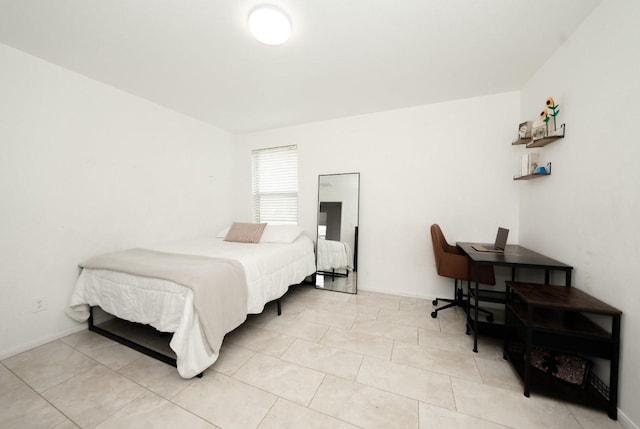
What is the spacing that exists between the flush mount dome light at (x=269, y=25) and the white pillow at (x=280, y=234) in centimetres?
213

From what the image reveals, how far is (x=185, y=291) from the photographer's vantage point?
1.65 m

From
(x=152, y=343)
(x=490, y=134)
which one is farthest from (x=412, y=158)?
(x=152, y=343)

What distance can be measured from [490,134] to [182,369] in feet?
12.2

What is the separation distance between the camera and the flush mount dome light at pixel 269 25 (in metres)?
1.54

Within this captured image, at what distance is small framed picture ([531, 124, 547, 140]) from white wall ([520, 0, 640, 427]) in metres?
0.12

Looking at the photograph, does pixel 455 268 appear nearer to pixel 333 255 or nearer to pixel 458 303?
pixel 458 303

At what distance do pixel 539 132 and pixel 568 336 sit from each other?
5.50 feet

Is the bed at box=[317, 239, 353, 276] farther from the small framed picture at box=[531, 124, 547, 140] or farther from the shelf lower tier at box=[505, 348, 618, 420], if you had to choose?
the small framed picture at box=[531, 124, 547, 140]

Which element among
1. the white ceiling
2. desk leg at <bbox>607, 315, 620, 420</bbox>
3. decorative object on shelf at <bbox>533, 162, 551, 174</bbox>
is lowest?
desk leg at <bbox>607, 315, 620, 420</bbox>

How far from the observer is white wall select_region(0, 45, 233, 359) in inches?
75.6

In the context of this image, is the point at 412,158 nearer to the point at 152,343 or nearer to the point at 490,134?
the point at 490,134

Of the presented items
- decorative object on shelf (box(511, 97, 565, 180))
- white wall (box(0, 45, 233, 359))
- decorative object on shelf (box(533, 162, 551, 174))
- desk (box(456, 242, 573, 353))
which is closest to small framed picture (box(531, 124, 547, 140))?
decorative object on shelf (box(511, 97, 565, 180))

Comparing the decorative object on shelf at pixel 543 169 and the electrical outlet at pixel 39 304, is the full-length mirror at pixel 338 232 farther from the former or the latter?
the electrical outlet at pixel 39 304

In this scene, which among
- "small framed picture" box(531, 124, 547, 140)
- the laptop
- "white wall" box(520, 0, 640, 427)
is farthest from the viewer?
the laptop
